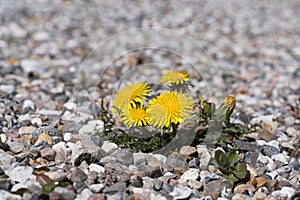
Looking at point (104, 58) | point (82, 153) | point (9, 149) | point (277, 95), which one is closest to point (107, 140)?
point (82, 153)

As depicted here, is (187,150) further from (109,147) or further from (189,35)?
(189,35)

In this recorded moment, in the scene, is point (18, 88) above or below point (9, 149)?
above

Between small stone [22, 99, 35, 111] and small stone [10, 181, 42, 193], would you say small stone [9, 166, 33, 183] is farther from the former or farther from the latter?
small stone [22, 99, 35, 111]

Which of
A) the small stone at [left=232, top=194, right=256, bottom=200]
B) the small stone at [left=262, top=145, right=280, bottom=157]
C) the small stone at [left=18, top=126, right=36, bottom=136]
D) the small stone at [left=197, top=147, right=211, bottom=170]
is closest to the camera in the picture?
the small stone at [left=232, top=194, right=256, bottom=200]

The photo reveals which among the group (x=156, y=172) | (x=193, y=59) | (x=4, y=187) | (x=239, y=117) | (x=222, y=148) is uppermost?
(x=193, y=59)

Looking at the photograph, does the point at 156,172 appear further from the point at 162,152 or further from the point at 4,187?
the point at 4,187

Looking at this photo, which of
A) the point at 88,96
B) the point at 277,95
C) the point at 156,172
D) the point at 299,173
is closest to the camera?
the point at 156,172

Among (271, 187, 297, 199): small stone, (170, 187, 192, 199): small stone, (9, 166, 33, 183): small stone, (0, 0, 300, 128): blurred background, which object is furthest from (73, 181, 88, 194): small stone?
(0, 0, 300, 128): blurred background

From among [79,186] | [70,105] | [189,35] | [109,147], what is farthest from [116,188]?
[189,35]
